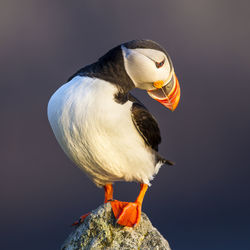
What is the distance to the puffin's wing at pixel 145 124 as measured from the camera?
391 centimetres

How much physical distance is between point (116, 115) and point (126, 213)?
0.75 m

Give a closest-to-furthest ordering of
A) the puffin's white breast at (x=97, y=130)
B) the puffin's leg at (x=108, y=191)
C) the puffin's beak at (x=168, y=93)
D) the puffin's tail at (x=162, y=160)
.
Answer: the puffin's white breast at (x=97, y=130), the puffin's beak at (x=168, y=93), the puffin's tail at (x=162, y=160), the puffin's leg at (x=108, y=191)

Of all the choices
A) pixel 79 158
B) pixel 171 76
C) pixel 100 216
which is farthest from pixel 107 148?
pixel 171 76

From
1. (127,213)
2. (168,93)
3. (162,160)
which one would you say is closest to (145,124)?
(168,93)

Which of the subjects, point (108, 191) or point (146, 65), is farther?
point (108, 191)

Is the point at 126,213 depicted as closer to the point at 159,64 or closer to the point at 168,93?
the point at 168,93

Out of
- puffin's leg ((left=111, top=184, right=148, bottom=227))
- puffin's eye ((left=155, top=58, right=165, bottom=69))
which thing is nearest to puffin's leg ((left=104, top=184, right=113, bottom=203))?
puffin's leg ((left=111, top=184, right=148, bottom=227))

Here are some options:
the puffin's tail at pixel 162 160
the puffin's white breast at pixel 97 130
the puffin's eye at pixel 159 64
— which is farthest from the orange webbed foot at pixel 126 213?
the puffin's eye at pixel 159 64

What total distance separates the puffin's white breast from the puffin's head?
8.8 inches

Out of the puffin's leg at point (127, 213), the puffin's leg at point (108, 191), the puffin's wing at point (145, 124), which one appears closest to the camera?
the puffin's leg at point (127, 213)

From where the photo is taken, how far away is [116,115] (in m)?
3.69

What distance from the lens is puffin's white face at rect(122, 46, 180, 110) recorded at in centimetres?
380

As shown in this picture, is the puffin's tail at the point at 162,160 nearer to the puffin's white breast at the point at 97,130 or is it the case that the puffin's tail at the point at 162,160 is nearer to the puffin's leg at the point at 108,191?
the puffin's white breast at the point at 97,130

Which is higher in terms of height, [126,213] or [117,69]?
[117,69]
